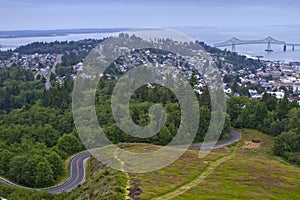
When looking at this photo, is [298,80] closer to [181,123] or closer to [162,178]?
[181,123]

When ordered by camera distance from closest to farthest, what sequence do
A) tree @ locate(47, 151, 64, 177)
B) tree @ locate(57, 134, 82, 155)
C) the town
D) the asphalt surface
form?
the asphalt surface → tree @ locate(47, 151, 64, 177) → tree @ locate(57, 134, 82, 155) → the town

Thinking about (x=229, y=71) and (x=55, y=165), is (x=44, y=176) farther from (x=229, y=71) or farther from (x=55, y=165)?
(x=229, y=71)

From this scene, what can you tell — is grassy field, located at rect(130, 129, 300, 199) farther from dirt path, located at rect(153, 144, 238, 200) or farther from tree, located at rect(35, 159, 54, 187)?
tree, located at rect(35, 159, 54, 187)

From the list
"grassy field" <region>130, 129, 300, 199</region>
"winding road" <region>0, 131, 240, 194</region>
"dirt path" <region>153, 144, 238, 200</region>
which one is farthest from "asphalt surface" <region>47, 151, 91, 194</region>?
"dirt path" <region>153, 144, 238, 200</region>

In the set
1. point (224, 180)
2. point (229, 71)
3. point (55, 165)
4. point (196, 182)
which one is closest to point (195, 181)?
point (196, 182)

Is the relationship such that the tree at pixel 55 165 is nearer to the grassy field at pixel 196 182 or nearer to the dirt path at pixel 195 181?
the grassy field at pixel 196 182

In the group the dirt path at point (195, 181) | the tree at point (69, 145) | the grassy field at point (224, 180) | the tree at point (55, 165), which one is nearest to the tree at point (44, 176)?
the tree at point (55, 165)

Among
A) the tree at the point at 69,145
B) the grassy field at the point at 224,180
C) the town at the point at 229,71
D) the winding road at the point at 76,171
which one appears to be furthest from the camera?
the town at the point at 229,71

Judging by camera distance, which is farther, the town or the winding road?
the town

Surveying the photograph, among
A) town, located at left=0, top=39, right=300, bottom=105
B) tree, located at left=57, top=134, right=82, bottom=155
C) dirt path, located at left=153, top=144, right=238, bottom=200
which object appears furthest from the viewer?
town, located at left=0, top=39, right=300, bottom=105
